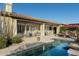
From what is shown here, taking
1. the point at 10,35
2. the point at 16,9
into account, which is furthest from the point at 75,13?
the point at 10,35

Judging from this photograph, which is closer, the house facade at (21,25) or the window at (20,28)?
the house facade at (21,25)

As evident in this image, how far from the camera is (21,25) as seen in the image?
18.6 metres

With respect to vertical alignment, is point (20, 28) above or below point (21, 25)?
below

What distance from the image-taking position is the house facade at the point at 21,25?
50.2 ft

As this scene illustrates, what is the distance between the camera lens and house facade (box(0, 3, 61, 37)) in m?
15.3

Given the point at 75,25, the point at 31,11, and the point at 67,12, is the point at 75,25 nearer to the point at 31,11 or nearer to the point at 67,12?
the point at 67,12

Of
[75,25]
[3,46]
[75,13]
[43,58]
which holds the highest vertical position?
[75,13]

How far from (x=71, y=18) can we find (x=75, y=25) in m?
1.29

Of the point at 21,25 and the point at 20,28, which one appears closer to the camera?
the point at 20,28

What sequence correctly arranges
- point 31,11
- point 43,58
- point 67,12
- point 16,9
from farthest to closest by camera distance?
point 67,12 < point 31,11 < point 16,9 < point 43,58

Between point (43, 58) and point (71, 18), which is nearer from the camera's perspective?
point (43, 58)

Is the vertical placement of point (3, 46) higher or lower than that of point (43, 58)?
higher

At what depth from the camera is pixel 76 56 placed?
412 inches

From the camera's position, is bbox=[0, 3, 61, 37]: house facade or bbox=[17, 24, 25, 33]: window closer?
bbox=[0, 3, 61, 37]: house facade
